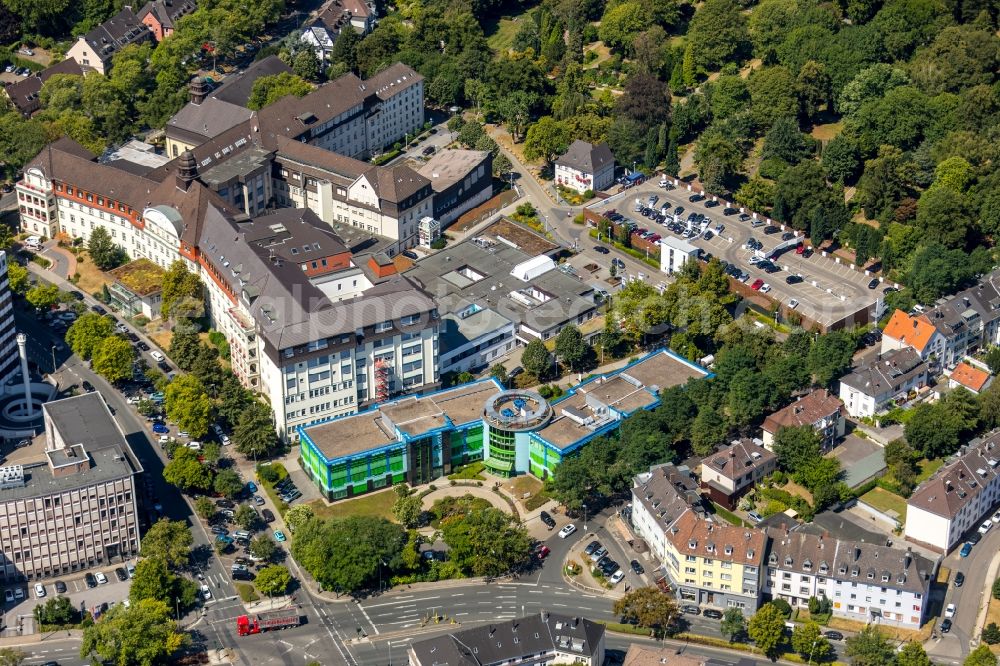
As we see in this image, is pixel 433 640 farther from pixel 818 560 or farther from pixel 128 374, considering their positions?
pixel 128 374

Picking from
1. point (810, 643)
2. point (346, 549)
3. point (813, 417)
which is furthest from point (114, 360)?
point (810, 643)

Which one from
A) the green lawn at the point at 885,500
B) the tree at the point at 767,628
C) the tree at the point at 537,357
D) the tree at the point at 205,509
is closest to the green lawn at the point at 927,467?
the green lawn at the point at 885,500

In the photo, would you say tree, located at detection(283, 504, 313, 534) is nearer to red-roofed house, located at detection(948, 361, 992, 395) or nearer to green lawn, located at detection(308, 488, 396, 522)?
green lawn, located at detection(308, 488, 396, 522)

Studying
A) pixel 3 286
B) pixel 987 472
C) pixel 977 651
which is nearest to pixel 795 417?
pixel 987 472

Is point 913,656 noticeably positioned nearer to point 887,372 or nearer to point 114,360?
point 887,372

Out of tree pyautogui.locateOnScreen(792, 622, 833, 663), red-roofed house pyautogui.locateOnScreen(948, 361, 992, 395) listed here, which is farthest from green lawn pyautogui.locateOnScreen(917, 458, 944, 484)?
tree pyautogui.locateOnScreen(792, 622, 833, 663)

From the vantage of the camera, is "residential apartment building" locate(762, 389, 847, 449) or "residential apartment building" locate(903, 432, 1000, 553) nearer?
"residential apartment building" locate(903, 432, 1000, 553)

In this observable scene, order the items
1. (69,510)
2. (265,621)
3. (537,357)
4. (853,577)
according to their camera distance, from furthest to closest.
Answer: (537,357)
(69,510)
(265,621)
(853,577)
